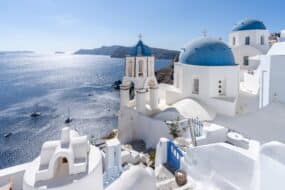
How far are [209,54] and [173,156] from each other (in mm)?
8734

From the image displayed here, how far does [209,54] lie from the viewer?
1523 cm

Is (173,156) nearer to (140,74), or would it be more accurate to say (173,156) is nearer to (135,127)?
(135,127)

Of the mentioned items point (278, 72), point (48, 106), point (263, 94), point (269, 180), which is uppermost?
point (278, 72)

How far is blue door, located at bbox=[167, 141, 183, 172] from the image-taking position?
27.3 feet

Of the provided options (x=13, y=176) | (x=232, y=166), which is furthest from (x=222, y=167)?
(x=13, y=176)

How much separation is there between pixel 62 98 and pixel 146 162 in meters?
42.9

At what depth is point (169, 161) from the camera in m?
8.94

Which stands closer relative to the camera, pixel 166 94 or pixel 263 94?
pixel 263 94

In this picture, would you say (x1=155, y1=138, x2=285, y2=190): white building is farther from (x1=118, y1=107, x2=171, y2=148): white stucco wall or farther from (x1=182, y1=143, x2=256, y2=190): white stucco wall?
(x1=118, y1=107, x2=171, y2=148): white stucco wall

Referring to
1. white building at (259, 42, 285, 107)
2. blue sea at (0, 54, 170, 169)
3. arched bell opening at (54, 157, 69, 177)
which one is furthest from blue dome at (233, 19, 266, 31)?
arched bell opening at (54, 157, 69, 177)

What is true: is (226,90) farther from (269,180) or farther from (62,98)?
(62,98)

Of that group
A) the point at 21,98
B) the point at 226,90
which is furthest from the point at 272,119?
the point at 21,98

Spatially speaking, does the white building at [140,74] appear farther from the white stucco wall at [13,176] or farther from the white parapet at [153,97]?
the white stucco wall at [13,176]

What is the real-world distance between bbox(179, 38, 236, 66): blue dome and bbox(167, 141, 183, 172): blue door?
801cm
